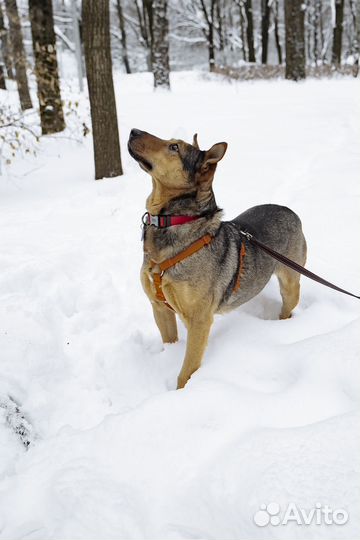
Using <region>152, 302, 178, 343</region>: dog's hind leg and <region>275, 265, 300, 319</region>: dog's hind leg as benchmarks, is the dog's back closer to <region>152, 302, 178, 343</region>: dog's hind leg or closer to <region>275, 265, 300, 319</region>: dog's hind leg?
<region>275, 265, 300, 319</region>: dog's hind leg

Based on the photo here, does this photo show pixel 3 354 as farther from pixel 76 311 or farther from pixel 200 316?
pixel 200 316

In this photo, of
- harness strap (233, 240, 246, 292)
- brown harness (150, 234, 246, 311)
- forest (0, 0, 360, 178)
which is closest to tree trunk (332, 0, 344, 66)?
forest (0, 0, 360, 178)

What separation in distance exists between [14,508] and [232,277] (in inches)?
84.9

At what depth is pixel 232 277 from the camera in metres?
3.36

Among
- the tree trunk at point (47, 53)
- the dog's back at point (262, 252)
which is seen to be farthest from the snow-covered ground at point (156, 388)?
the tree trunk at point (47, 53)

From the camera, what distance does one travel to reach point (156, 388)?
3227mm

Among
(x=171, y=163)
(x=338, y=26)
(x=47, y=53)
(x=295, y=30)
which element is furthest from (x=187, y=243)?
(x=338, y=26)

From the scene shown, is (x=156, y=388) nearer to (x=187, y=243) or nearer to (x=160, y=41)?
(x=187, y=243)

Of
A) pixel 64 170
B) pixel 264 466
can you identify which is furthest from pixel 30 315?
pixel 64 170

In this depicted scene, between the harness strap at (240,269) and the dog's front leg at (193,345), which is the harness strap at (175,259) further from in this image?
the harness strap at (240,269)

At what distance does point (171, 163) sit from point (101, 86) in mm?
4758

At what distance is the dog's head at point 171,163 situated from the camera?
9.68 feet

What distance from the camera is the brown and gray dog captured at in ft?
9.73

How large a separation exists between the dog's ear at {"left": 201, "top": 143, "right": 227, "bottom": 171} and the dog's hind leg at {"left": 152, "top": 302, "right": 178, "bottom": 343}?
1.17 metres
